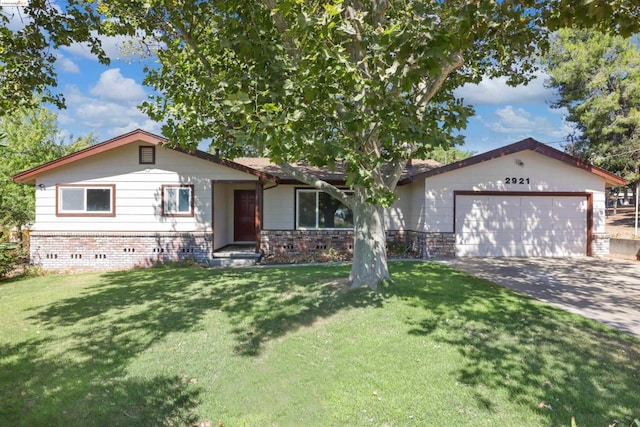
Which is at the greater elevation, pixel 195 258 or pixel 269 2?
pixel 269 2

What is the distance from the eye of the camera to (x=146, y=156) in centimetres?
1305

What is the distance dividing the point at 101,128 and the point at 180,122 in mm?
29948

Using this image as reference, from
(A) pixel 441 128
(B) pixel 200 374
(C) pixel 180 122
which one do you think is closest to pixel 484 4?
(A) pixel 441 128

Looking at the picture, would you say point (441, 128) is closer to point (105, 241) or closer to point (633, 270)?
point (633, 270)

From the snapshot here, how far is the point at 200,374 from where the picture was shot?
4508 millimetres

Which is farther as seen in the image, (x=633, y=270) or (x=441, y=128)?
(x=633, y=270)

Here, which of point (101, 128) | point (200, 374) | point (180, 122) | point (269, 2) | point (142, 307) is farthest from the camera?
point (101, 128)

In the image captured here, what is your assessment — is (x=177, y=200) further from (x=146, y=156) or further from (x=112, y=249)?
(x=112, y=249)

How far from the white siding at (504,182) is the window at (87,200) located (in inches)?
415

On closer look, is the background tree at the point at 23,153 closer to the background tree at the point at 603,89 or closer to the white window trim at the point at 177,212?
the white window trim at the point at 177,212

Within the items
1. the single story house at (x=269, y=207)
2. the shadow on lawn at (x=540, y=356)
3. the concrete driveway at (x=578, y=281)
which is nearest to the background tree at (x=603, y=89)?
the single story house at (x=269, y=207)

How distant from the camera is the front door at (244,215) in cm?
1633

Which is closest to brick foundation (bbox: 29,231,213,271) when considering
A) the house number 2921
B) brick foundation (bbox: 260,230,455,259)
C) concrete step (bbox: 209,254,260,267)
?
concrete step (bbox: 209,254,260,267)

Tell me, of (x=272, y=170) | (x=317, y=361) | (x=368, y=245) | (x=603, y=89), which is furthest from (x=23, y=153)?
(x=603, y=89)
